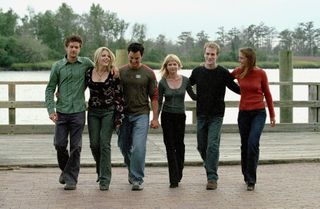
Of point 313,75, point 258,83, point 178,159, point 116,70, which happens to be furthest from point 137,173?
point 313,75

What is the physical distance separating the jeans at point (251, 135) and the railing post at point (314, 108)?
5.66 metres

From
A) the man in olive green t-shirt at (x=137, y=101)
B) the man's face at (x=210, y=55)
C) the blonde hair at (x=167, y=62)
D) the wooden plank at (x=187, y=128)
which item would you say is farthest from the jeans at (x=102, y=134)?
the wooden plank at (x=187, y=128)

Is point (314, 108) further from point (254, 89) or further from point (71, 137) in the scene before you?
point (71, 137)

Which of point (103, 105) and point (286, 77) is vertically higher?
point (286, 77)

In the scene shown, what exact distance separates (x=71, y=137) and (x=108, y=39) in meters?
21.0

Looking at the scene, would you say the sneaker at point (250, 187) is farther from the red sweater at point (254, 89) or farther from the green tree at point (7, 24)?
the green tree at point (7, 24)

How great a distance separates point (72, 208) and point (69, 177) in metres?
1.04

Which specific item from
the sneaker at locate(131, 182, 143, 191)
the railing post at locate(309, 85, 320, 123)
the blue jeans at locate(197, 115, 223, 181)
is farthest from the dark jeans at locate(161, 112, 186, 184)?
the railing post at locate(309, 85, 320, 123)

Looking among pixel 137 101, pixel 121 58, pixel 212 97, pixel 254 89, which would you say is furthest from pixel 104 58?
pixel 121 58

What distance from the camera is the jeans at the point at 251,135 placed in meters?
7.71

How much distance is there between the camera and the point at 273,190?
756cm

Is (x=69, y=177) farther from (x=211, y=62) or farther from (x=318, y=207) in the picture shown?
(x=318, y=207)

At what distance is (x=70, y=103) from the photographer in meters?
7.56

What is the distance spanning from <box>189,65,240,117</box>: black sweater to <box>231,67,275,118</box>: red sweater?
0.18 meters
